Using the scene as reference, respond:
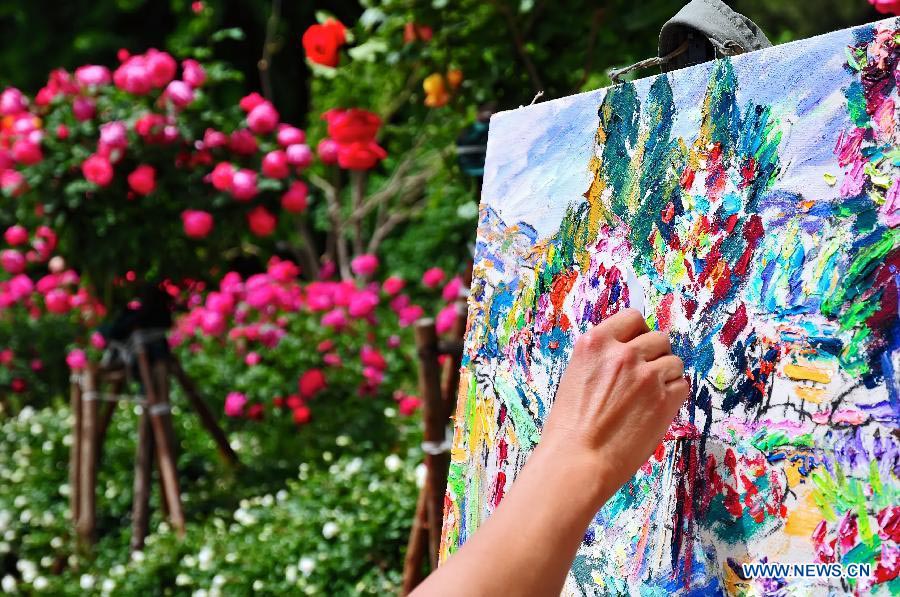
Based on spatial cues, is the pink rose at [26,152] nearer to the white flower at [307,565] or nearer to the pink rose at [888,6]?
the white flower at [307,565]

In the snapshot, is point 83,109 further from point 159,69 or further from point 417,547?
point 417,547

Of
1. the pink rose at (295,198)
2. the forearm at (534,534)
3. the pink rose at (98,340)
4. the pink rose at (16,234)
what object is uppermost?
the pink rose at (16,234)

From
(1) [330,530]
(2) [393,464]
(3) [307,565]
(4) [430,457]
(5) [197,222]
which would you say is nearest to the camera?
(4) [430,457]

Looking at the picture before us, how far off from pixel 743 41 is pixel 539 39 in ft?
4.26

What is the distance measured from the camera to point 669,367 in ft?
3.14

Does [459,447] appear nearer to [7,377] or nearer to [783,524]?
[783,524]

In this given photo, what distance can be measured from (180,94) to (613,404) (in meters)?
2.37

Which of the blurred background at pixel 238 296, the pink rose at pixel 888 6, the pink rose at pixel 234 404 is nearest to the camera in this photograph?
the pink rose at pixel 888 6

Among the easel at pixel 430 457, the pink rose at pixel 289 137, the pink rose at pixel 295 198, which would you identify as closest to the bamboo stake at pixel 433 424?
the easel at pixel 430 457

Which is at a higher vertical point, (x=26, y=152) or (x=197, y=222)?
(x=26, y=152)

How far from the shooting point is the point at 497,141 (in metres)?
1.27

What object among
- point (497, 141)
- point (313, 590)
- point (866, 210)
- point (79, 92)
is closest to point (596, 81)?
point (79, 92)

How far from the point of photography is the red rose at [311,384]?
3.60 metres

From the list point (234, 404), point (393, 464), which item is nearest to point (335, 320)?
point (234, 404)
